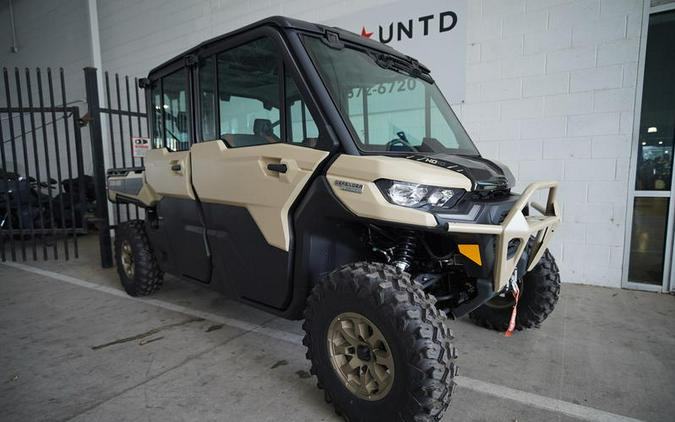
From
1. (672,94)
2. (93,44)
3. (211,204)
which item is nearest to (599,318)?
(672,94)

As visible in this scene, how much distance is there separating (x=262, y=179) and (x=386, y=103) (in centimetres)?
110

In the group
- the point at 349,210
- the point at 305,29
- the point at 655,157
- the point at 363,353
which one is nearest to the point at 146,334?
the point at 363,353

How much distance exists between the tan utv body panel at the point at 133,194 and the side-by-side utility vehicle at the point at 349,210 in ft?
1.29

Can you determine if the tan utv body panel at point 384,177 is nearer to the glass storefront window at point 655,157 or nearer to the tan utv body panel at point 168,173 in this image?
the tan utv body panel at point 168,173

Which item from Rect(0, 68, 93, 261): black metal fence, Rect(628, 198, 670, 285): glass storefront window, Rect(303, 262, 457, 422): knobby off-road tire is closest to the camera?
Rect(303, 262, 457, 422): knobby off-road tire

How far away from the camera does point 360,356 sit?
6.16 ft

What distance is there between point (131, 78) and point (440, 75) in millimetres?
6841

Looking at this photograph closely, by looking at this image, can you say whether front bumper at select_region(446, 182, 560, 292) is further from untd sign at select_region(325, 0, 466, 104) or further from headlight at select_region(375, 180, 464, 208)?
untd sign at select_region(325, 0, 466, 104)

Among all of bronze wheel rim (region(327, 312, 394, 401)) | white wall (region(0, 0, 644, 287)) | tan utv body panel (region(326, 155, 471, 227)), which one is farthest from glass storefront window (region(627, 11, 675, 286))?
bronze wheel rim (region(327, 312, 394, 401))

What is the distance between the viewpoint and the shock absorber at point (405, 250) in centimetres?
208

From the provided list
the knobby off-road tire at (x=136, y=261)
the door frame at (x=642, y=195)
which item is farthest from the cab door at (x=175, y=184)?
the door frame at (x=642, y=195)

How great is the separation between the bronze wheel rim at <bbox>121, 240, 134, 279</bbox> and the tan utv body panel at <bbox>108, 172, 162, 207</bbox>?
0.50 metres

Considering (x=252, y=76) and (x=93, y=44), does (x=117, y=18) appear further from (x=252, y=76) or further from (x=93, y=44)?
(x=252, y=76)

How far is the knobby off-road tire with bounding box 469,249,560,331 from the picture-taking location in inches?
110
